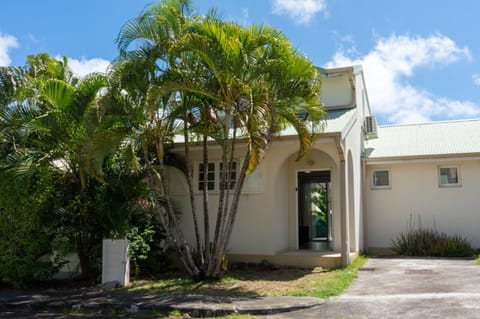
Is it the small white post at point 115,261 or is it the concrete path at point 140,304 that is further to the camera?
the small white post at point 115,261

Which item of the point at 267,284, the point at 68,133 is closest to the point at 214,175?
the point at 267,284

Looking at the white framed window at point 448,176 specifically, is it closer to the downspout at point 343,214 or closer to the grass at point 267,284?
the downspout at point 343,214

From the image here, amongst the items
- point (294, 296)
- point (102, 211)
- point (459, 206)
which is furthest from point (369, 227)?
point (102, 211)

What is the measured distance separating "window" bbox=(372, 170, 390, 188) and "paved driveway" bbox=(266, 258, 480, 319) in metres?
4.02

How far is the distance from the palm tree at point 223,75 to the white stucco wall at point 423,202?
21.1 ft

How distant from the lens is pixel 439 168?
15.1 metres

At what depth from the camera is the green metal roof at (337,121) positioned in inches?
465

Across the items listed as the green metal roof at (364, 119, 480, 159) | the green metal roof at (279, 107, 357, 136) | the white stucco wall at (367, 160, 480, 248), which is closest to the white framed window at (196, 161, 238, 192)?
the green metal roof at (279, 107, 357, 136)

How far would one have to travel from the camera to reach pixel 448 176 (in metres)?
15.0

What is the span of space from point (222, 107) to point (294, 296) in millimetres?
4034

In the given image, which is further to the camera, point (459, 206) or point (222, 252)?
point (459, 206)

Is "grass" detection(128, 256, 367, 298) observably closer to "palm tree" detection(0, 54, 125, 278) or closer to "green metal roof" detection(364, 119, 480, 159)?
"palm tree" detection(0, 54, 125, 278)

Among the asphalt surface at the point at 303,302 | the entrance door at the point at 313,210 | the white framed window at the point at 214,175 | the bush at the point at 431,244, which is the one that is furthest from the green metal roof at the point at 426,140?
the asphalt surface at the point at 303,302

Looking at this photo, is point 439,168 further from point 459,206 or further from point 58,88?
point 58,88
